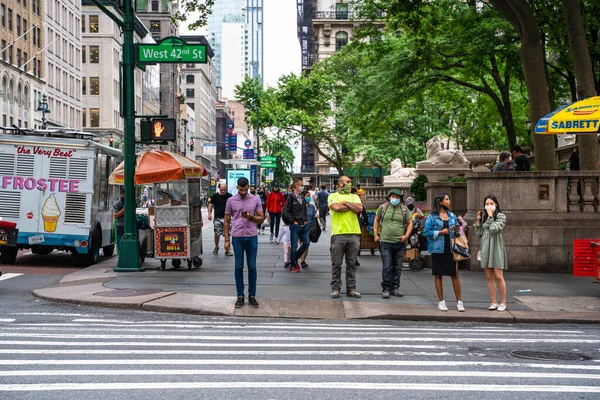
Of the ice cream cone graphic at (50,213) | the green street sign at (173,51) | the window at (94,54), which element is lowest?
the ice cream cone graphic at (50,213)

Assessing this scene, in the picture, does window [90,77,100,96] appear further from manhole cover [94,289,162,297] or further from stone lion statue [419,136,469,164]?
manhole cover [94,289,162,297]

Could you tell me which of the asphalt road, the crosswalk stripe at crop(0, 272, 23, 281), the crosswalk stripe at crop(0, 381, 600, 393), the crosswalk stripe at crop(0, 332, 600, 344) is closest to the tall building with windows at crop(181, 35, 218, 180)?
the crosswalk stripe at crop(0, 272, 23, 281)

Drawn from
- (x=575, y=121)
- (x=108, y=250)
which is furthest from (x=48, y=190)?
(x=575, y=121)

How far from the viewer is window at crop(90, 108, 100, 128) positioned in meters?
94.8

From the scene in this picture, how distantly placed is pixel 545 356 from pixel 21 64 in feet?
228

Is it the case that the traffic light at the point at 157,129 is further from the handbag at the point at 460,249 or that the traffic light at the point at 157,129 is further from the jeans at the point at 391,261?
the handbag at the point at 460,249

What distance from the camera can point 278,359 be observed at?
7867 millimetres

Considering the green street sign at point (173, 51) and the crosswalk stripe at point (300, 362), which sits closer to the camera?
the crosswalk stripe at point (300, 362)

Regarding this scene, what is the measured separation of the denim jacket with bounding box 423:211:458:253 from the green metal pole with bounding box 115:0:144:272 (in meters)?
7.44

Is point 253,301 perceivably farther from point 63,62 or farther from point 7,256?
point 63,62

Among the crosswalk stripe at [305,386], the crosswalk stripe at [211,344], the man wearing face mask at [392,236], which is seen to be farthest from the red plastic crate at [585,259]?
the crosswalk stripe at [305,386]

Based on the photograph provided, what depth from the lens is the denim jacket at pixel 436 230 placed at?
1202 cm

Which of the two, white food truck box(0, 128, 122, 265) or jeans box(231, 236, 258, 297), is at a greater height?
white food truck box(0, 128, 122, 265)

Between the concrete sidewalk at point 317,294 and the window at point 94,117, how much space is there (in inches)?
3140
